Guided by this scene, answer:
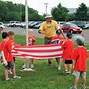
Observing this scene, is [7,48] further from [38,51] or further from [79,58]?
[79,58]

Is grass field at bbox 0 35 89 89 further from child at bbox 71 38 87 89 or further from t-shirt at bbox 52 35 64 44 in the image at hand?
t-shirt at bbox 52 35 64 44

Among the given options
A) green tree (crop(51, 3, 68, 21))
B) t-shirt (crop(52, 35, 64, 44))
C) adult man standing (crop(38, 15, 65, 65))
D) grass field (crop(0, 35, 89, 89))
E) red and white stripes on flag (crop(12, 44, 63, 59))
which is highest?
adult man standing (crop(38, 15, 65, 65))

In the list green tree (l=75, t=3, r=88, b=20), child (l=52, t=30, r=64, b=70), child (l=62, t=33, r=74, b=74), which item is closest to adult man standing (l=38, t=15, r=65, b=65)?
child (l=52, t=30, r=64, b=70)

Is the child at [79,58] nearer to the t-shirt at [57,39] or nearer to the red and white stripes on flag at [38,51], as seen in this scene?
the red and white stripes on flag at [38,51]

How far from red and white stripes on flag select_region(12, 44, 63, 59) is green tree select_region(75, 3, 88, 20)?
73395mm

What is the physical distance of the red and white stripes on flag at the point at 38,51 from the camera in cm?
1116

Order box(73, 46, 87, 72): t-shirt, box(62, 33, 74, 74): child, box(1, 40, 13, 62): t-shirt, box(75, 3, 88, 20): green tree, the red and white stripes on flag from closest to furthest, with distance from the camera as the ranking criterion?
box(73, 46, 87, 72): t-shirt
box(1, 40, 13, 62): t-shirt
box(62, 33, 74, 74): child
the red and white stripes on flag
box(75, 3, 88, 20): green tree

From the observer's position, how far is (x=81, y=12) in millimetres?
84125

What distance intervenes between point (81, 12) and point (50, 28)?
2856 inches

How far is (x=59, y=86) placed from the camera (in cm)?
917

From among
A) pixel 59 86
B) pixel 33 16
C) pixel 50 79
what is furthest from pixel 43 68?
pixel 33 16

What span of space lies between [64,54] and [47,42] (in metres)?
1.80

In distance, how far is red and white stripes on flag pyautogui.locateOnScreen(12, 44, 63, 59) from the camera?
1116 cm

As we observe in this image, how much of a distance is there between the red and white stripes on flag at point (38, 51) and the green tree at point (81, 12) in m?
73.4
